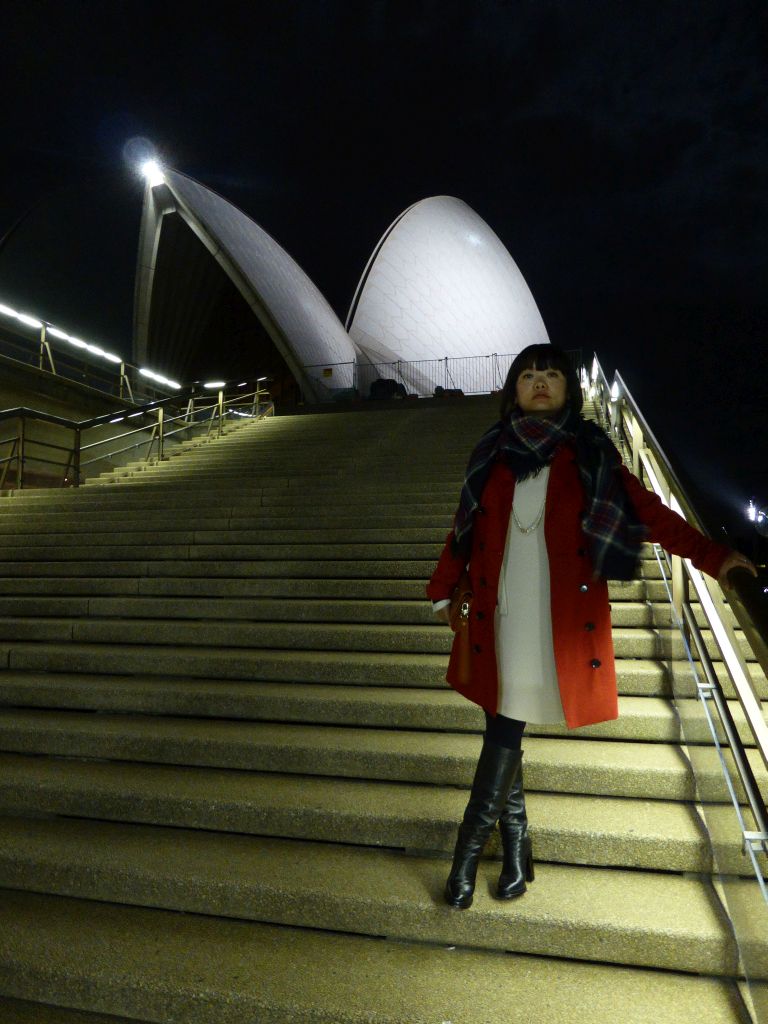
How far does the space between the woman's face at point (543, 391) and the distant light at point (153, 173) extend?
53.3ft

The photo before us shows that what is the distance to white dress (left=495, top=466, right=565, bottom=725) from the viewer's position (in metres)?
1.36

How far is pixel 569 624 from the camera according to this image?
1345 mm

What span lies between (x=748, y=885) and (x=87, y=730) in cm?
210

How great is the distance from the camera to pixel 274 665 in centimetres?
258

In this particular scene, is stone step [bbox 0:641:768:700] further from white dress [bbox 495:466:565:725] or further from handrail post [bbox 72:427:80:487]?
handrail post [bbox 72:427:80:487]

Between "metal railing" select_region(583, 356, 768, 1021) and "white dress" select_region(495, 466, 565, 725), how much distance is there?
382mm

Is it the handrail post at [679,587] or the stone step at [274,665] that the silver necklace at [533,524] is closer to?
the handrail post at [679,587]

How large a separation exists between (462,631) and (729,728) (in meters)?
0.70

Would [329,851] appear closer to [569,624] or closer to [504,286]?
[569,624]

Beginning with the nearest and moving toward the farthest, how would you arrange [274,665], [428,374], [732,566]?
[732,566] < [274,665] < [428,374]

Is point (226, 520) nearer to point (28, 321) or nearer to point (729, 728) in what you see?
point (729, 728)

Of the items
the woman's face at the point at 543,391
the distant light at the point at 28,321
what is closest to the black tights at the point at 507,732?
the woman's face at the point at 543,391

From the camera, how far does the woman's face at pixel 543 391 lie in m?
1.45

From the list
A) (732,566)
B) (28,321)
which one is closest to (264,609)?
(732,566)
